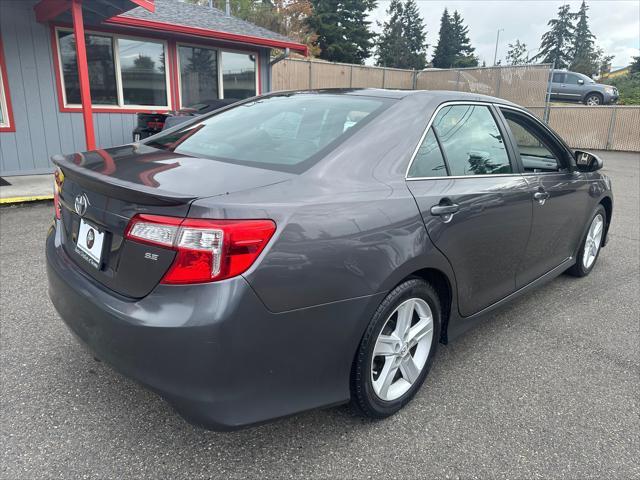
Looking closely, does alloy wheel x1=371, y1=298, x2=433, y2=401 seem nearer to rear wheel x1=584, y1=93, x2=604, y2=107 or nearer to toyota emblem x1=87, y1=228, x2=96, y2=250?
toyota emblem x1=87, y1=228, x2=96, y2=250

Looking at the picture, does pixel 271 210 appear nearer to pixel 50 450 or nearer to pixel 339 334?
pixel 339 334

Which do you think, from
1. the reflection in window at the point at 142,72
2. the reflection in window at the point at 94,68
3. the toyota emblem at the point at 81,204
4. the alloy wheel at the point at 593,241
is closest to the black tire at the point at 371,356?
the toyota emblem at the point at 81,204

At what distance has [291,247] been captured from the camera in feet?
5.73

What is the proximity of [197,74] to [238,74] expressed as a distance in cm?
112

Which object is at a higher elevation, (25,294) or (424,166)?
(424,166)

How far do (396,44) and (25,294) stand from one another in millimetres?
59501

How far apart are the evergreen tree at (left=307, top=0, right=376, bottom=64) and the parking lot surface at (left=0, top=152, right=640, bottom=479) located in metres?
41.0

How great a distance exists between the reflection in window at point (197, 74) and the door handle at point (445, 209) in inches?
355

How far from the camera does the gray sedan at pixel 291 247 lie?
1.67m

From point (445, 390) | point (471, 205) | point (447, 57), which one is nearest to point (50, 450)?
point (445, 390)

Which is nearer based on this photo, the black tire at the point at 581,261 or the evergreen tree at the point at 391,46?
the black tire at the point at 581,261

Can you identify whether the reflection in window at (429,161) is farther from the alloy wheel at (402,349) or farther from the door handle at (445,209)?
the alloy wheel at (402,349)

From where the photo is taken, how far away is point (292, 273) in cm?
175

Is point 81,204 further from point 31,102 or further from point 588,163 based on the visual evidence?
point 31,102
